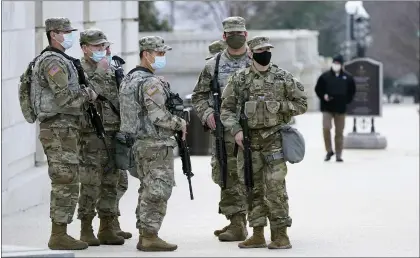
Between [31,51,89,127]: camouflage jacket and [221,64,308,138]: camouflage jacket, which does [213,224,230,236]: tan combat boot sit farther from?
[31,51,89,127]: camouflage jacket

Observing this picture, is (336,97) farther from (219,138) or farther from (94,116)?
(94,116)

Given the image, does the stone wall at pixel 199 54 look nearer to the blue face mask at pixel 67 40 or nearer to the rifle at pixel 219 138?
the rifle at pixel 219 138

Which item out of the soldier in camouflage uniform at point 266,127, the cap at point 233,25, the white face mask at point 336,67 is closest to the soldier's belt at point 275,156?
the soldier in camouflage uniform at point 266,127

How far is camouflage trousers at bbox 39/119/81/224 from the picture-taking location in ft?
42.7

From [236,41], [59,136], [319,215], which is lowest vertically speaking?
[319,215]

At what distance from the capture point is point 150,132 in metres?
13.0

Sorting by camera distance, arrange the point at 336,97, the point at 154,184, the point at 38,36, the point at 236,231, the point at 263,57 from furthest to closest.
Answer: the point at 336,97 < the point at 38,36 < the point at 236,231 < the point at 263,57 < the point at 154,184

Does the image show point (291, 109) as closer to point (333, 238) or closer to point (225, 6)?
point (333, 238)

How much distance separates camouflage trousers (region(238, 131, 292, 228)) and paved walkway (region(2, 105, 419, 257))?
31 centimetres

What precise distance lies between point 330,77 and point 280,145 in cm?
1115

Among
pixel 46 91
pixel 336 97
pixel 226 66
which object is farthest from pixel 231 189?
pixel 336 97

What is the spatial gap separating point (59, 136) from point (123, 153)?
0.80m

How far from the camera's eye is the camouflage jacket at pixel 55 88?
42.3 ft

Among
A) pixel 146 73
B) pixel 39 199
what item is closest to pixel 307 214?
pixel 39 199
